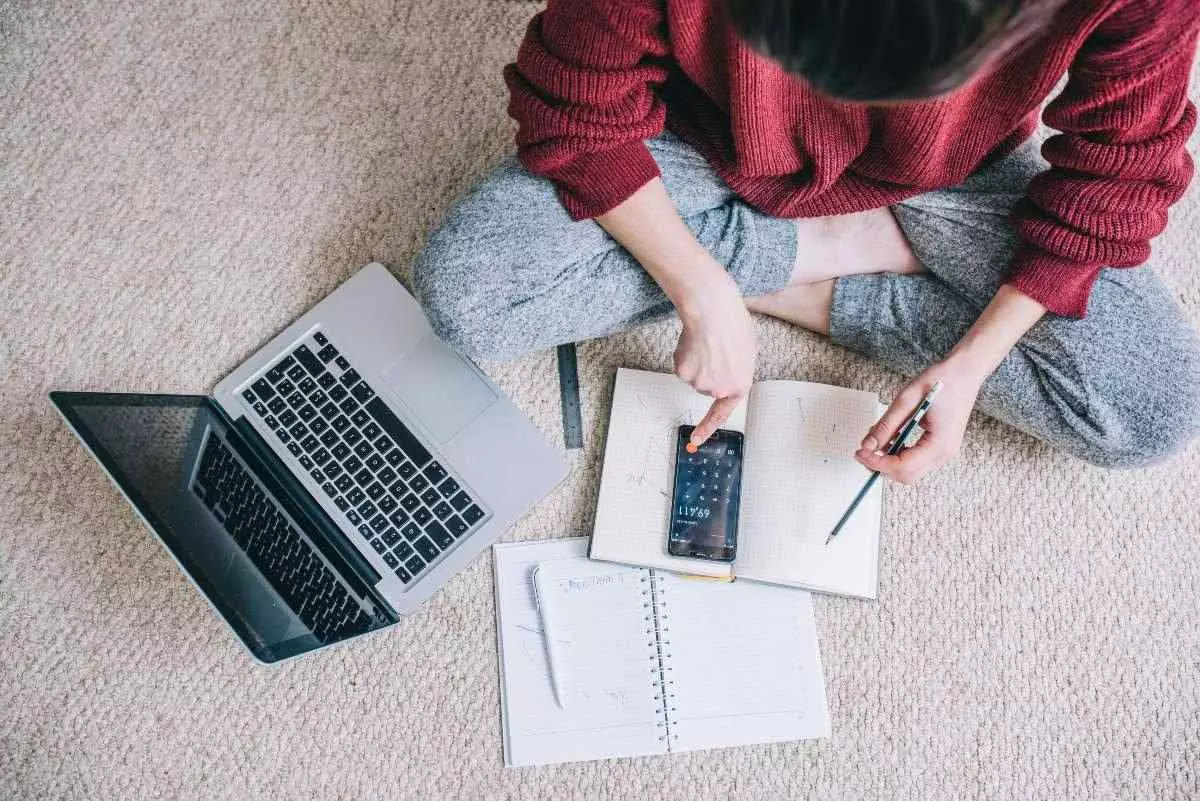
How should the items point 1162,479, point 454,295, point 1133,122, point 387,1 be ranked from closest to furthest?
point 1133,122 < point 454,295 < point 1162,479 < point 387,1

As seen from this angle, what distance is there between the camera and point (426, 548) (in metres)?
0.83

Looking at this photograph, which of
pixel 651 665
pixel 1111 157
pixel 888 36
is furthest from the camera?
pixel 651 665

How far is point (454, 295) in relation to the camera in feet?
2.60

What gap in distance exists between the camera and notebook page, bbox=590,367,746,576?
2.82 ft

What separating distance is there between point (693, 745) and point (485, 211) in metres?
0.56

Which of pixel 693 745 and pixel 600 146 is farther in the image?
pixel 693 745

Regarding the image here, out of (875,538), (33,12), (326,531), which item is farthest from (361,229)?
(875,538)

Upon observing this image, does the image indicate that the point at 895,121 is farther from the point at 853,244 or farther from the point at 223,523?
the point at 223,523

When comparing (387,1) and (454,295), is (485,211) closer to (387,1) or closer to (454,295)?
(454,295)

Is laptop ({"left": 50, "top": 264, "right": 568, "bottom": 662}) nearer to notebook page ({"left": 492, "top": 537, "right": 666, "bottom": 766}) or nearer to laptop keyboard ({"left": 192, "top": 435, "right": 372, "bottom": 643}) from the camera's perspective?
laptop keyboard ({"left": 192, "top": 435, "right": 372, "bottom": 643})

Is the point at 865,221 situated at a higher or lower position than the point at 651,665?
higher

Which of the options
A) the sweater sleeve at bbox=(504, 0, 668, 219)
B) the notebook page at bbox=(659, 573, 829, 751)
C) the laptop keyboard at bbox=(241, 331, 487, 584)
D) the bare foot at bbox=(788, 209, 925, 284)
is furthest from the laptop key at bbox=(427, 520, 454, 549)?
the bare foot at bbox=(788, 209, 925, 284)

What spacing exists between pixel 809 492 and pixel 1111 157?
387 mm

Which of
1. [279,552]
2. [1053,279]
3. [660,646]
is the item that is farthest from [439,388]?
[1053,279]
